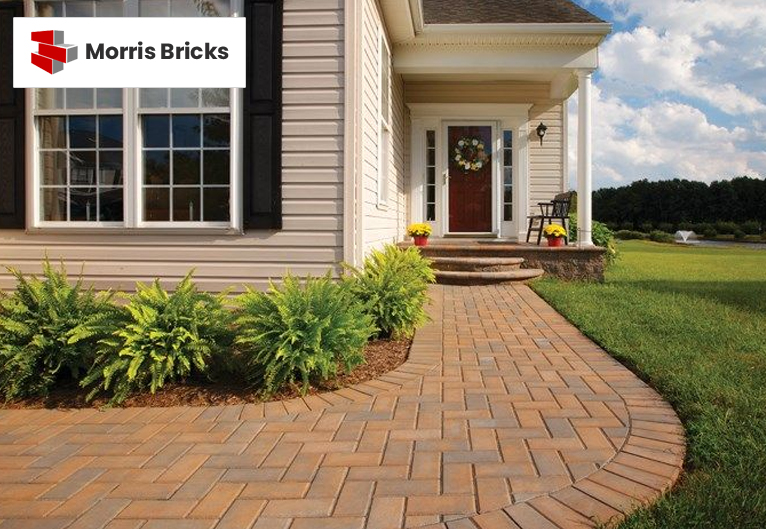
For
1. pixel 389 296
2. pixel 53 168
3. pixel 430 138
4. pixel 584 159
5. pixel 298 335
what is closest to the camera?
pixel 298 335

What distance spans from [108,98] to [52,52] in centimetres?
61

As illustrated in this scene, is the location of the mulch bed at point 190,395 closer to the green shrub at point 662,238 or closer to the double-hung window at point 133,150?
the double-hung window at point 133,150

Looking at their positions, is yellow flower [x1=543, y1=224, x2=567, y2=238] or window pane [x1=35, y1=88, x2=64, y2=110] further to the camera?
yellow flower [x1=543, y1=224, x2=567, y2=238]

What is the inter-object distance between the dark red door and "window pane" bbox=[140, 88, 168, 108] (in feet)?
19.6

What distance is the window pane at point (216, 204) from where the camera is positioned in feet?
A: 16.3

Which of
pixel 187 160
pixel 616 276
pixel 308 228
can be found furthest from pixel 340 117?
pixel 616 276

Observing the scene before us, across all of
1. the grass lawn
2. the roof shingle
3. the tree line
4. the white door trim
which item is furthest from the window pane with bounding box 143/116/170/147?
the tree line

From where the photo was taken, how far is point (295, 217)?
489cm

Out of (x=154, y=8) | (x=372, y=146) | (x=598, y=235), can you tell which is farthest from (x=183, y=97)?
(x=598, y=235)

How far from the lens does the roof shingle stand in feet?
27.2

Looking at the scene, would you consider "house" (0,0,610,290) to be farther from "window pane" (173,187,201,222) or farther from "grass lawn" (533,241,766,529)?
"grass lawn" (533,241,766,529)

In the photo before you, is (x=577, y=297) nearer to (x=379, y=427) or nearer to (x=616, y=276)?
(x=616, y=276)

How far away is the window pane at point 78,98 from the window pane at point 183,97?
0.71 m

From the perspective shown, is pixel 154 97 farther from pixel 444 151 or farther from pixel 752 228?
pixel 752 228
